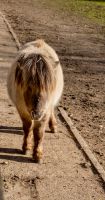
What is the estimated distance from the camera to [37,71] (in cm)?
608

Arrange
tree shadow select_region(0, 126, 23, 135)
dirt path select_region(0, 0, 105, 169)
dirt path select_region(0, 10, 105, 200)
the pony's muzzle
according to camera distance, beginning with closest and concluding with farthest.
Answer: dirt path select_region(0, 10, 105, 200) → the pony's muzzle → tree shadow select_region(0, 126, 23, 135) → dirt path select_region(0, 0, 105, 169)

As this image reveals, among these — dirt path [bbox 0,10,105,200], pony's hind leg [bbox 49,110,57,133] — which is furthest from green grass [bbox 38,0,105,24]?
dirt path [bbox 0,10,105,200]

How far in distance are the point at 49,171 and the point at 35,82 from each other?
118cm

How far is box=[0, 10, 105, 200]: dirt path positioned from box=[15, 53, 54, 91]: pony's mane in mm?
1075

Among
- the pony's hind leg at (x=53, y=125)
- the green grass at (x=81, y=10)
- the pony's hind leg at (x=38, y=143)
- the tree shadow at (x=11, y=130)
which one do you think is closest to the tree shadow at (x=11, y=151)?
the pony's hind leg at (x=38, y=143)

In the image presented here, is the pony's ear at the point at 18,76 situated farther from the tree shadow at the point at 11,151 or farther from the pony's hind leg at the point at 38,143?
the tree shadow at the point at 11,151

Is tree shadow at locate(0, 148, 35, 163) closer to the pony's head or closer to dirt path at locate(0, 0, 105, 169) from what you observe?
the pony's head

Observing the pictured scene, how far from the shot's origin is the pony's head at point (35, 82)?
239 inches

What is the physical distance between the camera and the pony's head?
6.07 meters

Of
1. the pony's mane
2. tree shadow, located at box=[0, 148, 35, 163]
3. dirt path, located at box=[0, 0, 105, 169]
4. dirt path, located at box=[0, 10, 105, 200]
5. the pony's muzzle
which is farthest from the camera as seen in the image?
dirt path, located at box=[0, 0, 105, 169]

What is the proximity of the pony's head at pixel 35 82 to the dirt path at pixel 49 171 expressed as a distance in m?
0.73

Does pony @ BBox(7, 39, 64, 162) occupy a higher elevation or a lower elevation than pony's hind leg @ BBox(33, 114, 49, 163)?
higher

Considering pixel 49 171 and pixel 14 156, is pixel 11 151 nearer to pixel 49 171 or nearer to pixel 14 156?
pixel 14 156

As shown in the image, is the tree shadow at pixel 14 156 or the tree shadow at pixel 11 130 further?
the tree shadow at pixel 11 130
